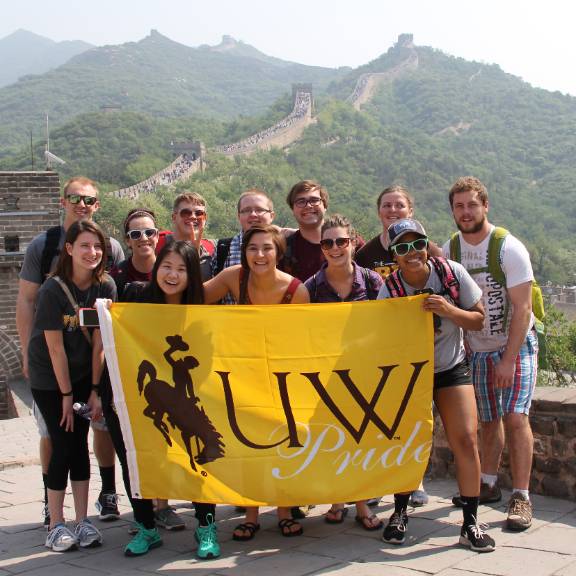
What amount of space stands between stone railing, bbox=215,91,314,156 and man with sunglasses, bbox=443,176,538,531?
264 feet

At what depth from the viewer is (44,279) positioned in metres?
5.07

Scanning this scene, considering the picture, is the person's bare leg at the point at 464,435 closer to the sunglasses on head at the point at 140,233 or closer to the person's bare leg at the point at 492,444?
the person's bare leg at the point at 492,444

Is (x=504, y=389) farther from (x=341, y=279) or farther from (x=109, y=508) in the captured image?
(x=109, y=508)

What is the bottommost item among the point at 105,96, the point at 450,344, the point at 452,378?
the point at 452,378

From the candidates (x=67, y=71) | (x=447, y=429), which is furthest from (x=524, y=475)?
(x=67, y=71)

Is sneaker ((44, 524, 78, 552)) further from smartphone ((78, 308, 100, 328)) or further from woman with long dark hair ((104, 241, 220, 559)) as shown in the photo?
smartphone ((78, 308, 100, 328))

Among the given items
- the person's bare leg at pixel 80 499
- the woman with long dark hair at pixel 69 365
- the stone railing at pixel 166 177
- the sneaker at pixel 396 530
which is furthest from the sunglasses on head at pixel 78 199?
the stone railing at pixel 166 177

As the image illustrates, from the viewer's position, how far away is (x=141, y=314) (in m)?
4.62

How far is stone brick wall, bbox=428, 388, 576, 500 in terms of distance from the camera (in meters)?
5.19

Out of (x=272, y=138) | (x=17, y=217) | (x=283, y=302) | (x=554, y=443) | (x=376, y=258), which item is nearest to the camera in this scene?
(x=283, y=302)

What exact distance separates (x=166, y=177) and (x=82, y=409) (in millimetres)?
68545

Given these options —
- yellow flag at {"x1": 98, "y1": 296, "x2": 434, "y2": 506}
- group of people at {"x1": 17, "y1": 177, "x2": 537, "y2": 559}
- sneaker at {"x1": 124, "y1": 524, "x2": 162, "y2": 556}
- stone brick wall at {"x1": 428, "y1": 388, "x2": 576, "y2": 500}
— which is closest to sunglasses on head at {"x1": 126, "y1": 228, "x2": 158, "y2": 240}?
group of people at {"x1": 17, "y1": 177, "x2": 537, "y2": 559}

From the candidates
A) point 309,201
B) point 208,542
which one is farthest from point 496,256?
point 208,542

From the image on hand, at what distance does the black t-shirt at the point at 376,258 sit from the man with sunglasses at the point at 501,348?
14.7 inches
